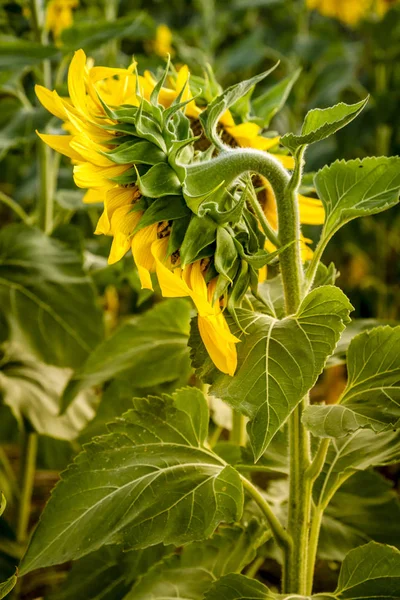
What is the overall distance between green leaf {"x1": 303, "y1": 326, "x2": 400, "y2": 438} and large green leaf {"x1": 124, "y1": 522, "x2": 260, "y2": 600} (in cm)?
15

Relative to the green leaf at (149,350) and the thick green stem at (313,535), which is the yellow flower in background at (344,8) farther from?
the thick green stem at (313,535)

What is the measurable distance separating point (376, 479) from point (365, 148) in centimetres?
115

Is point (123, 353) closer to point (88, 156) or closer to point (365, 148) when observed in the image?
point (88, 156)

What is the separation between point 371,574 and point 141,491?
0.15 m

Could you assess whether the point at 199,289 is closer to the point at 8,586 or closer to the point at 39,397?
the point at 8,586

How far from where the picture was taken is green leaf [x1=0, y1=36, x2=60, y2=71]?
75 centimetres

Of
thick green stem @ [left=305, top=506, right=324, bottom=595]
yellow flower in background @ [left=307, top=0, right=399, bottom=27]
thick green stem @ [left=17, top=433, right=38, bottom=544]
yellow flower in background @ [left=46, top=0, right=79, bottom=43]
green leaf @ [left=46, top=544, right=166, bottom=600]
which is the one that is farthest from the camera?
yellow flower in background @ [left=307, top=0, right=399, bottom=27]

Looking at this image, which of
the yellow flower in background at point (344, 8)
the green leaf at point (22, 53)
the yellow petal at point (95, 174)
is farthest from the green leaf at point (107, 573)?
the yellow flower in background at point (344, 8)

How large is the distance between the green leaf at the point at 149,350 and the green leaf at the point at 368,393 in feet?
0.64

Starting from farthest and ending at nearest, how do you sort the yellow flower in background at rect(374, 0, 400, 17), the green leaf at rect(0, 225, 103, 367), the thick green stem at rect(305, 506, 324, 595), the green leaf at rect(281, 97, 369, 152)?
1. the yellow flower in background at rect(374, 0, 400, 17)
2. the green leaf at rect(0, 225, 103, 367)
3. the thick green stem at rect(305, 506, 324, 595)
4. the green leaf at rect(281, 97, 369, 152)

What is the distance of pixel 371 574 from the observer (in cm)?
47

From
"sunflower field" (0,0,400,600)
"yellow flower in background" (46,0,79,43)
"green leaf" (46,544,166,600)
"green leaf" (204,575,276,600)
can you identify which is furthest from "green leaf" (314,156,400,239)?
"yellow flower in background" (46,0,79,43)

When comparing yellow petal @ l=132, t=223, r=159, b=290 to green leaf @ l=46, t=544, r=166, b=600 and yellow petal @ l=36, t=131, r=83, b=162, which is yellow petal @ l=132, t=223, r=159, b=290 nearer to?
yellow petal @ l=36, t=131, r=83, b=162

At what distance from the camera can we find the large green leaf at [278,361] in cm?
41
